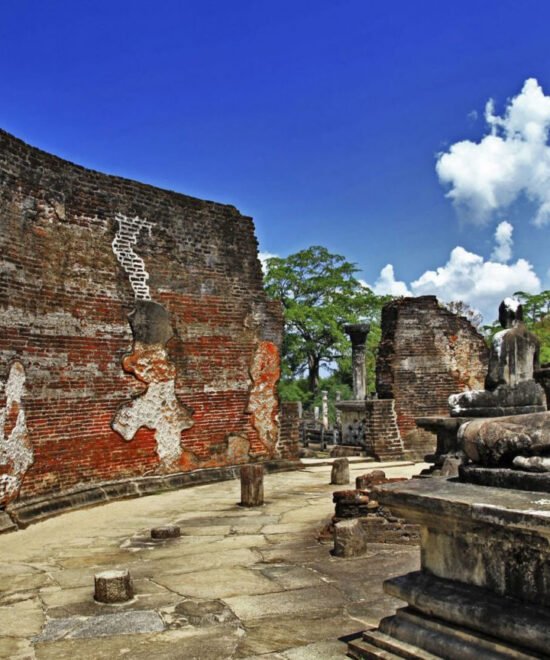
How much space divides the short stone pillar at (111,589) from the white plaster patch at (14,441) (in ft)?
10.8

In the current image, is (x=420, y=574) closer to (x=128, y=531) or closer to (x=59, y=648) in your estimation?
(x=59, y=648)

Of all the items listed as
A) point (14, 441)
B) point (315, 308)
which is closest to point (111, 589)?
point (14, 441)

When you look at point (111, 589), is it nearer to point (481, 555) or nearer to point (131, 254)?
point (481, 555)

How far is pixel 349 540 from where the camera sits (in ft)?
17.5

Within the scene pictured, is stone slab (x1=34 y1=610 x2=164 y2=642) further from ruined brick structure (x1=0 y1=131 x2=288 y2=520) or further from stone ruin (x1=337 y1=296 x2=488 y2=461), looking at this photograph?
stone ruin (x1=337 y1=296 x2=488 y2=461)

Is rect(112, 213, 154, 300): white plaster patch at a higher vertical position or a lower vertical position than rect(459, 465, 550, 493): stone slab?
higher

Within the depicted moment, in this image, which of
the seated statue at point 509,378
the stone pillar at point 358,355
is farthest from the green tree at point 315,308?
the seated statue at point 509,378

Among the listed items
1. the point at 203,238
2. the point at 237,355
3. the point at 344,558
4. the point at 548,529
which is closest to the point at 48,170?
the point at 203,238

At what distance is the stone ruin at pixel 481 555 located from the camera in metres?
2.54

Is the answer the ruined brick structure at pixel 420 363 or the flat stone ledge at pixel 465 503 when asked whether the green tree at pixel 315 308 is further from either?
the flat stone ledge at pixel 465 503

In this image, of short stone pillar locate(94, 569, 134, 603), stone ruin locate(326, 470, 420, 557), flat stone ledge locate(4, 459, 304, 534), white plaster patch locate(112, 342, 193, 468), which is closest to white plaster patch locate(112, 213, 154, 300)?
white plaster patch locate(112, 342, 193, 468)

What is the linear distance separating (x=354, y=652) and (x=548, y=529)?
1315 millimetres

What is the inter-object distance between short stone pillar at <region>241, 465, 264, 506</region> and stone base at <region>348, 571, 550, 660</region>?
477cm

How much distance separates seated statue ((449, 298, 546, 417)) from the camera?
26.2 ft
